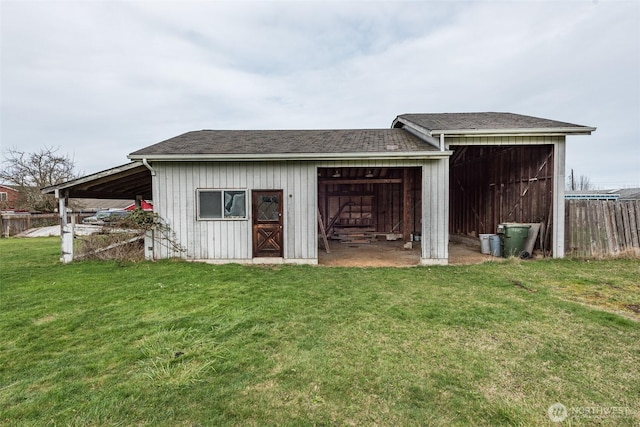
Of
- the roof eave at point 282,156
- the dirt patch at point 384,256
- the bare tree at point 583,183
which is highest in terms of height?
the bare tree at point 583,183

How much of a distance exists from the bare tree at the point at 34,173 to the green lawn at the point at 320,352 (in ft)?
80.0

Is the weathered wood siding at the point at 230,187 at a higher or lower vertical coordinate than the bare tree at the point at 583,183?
lower

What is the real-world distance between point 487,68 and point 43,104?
2768cm

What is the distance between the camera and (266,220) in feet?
24.3

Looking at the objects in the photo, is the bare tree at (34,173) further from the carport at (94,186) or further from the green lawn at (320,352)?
the green lawn at (320,352)

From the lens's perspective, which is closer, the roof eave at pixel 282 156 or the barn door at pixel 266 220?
the roof eave at pixel 282 156

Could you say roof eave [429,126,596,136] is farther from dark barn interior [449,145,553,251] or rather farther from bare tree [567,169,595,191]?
bare tree [567,169,595,191]

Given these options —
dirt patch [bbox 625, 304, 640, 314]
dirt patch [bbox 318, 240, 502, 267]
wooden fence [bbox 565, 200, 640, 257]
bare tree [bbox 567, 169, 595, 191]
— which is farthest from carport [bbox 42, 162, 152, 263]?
bare tree [bbox 567, 169, 595, 191]

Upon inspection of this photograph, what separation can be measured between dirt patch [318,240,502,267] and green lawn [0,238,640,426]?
2.06m

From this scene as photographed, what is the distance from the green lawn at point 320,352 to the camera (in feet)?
6.53

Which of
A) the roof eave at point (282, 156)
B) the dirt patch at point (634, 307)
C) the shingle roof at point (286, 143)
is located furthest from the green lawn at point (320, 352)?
the shingle roof at point (286, 143)

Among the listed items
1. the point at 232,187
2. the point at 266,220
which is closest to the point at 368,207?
the point at 266,220

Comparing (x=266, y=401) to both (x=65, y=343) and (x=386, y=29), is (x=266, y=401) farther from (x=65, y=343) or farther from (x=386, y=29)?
(x=386, y=29)

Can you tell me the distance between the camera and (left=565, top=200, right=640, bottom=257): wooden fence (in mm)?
7375
